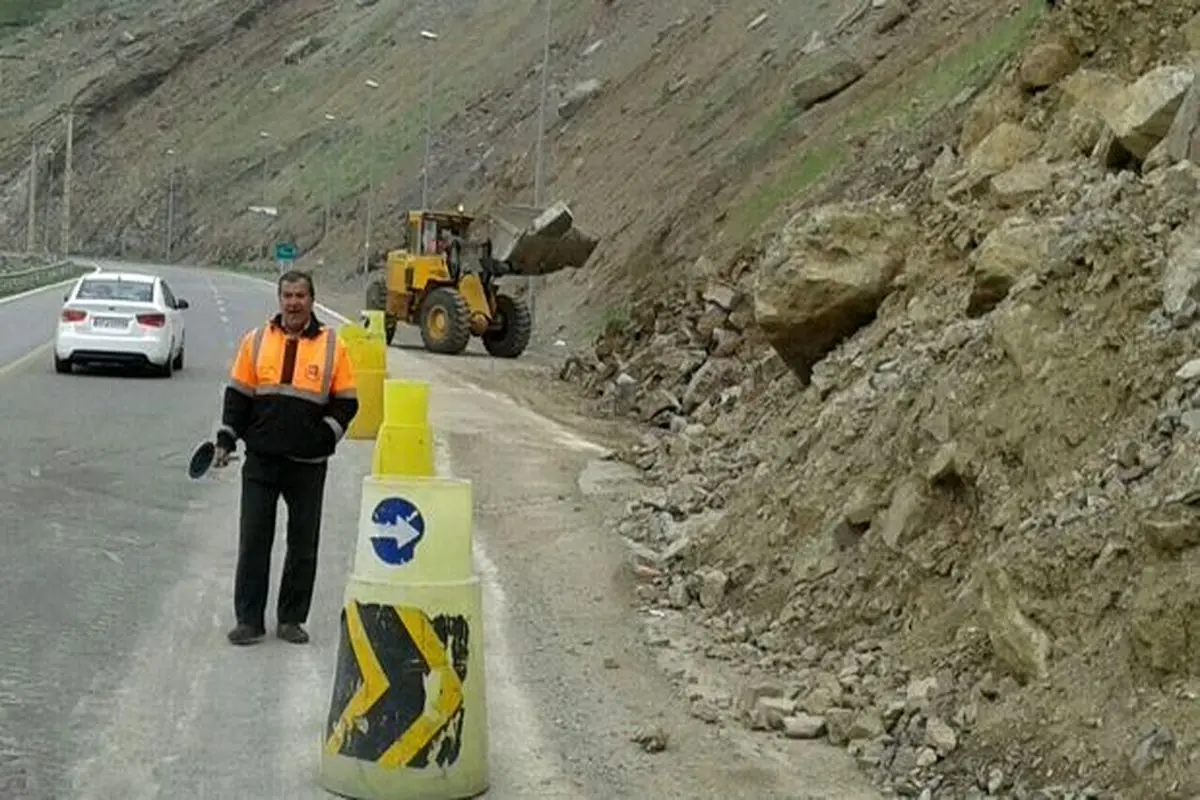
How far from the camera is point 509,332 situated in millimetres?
32094

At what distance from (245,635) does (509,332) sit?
2339 cm

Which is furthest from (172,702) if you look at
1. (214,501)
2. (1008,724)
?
(214,501)

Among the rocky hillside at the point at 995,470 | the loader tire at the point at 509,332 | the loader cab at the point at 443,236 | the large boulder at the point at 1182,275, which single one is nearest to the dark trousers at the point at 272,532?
the rocky hillside at the point at 995,470

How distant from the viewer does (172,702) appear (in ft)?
25.1

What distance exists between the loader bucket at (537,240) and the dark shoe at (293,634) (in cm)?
2329

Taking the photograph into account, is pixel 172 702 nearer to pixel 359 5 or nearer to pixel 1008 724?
pixel 1008 724

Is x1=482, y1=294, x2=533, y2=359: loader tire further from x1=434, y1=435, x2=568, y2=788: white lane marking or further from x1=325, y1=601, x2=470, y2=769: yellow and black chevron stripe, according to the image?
x1=325, y1=601, x2=470, y2=769: yellow and black chevron stripe

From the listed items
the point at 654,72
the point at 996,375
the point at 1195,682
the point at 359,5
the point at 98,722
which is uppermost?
the point at 359,5

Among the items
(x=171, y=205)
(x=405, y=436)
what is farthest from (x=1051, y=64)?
(x=171, y=205)

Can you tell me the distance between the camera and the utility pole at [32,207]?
94.1m

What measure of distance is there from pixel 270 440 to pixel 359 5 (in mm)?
104555

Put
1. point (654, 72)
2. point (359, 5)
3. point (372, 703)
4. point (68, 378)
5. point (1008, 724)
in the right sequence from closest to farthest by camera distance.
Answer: point (372, 703) → point (1008, 724) → point (68, 378) → point (654, 72) → point (359, 5)

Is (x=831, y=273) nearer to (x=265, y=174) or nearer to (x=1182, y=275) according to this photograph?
(x=1182, y=275)

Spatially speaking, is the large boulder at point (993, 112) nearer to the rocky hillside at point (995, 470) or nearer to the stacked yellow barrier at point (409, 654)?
the rocky hillside at point (995, 470)
